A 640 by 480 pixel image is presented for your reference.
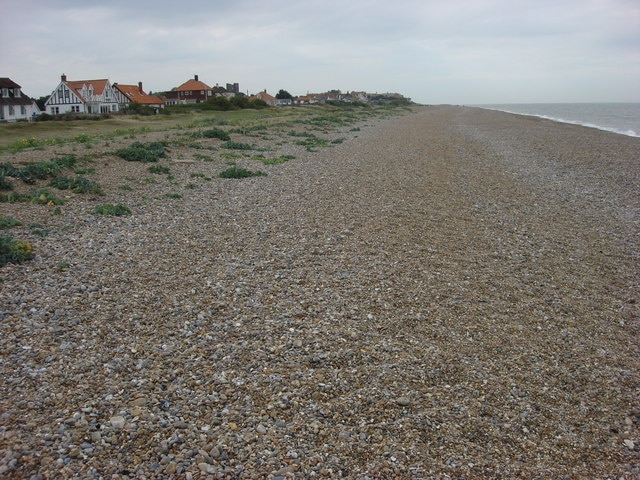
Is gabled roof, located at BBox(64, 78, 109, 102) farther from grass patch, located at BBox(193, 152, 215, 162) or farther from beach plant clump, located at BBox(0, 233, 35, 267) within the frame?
beach plant clump, located at BBox(0, 233, 35, 267)

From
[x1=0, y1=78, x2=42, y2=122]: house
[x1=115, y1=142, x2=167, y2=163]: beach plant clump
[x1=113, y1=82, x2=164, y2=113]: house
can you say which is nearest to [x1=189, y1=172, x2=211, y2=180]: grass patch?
[x1=115, y1=142, x2=167, y2=163]: beach plant clump

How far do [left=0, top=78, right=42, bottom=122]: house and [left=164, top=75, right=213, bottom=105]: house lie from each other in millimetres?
38799

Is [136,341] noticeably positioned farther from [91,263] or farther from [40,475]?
[91,263]

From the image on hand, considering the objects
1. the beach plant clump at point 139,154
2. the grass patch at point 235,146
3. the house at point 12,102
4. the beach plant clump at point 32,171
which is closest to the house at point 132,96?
the house at point 12,102

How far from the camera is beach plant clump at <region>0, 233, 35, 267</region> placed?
805 cm

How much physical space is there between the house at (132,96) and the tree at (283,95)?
224 ft

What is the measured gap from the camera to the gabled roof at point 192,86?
351 ft

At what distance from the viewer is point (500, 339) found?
260 inches

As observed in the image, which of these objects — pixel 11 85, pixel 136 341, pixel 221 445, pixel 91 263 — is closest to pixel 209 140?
pixel 91 263

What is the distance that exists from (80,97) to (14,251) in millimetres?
81286

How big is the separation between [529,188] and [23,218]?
16.1 meters

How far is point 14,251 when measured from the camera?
8.20m

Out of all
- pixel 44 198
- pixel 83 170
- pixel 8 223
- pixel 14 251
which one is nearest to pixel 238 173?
pixel 83 170

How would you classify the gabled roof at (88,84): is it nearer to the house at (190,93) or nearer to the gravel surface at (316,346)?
the house at (190,93)
